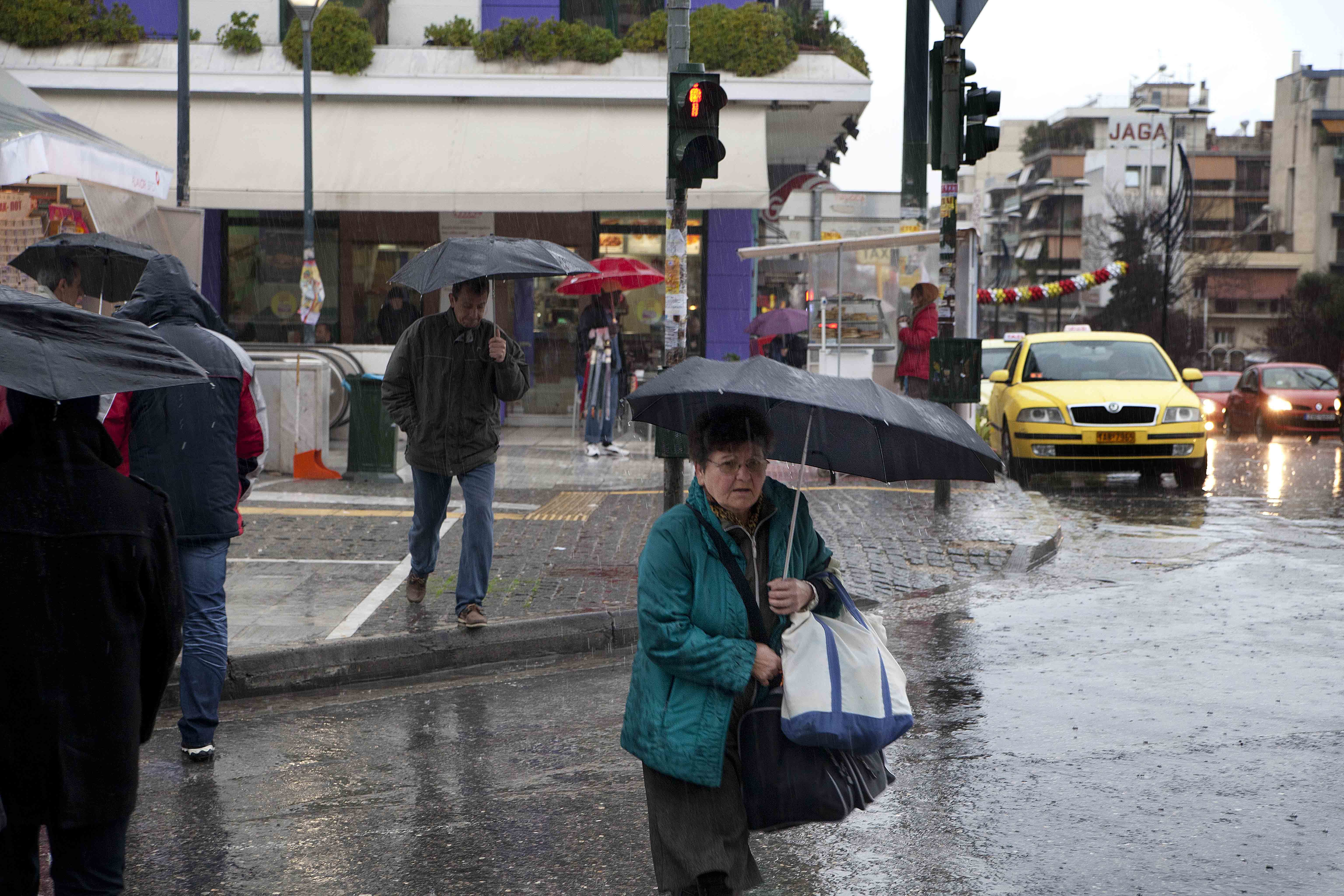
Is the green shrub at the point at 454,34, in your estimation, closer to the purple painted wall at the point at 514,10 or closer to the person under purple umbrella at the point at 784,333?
the purple painted wall at the point at 514,10

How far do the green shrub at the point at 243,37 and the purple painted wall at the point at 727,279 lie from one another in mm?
6379

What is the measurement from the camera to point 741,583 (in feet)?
10.4

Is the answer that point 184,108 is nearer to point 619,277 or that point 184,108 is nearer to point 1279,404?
point 619,277

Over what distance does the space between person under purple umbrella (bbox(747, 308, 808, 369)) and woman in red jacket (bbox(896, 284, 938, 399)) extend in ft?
6.00

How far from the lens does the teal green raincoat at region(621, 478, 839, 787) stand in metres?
3.06

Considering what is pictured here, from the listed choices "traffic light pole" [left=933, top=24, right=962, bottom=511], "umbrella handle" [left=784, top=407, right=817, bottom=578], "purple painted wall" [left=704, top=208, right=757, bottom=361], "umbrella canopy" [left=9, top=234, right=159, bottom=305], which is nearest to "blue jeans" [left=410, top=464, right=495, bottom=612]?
"umbrella canopy" [left=9, top=234, right=159, bottom=305]

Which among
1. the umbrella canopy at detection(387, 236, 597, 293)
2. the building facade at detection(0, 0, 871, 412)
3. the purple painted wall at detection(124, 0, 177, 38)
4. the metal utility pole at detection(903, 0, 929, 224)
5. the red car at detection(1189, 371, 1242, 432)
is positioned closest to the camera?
the umbrella canopy at detection(387, 236, 597, 293)

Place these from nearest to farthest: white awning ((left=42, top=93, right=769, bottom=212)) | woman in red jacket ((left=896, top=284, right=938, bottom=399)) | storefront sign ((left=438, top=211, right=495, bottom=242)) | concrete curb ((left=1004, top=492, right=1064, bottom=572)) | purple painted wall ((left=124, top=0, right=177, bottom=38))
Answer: concrete curb ((left=1004, top=492, right=1064, bottom=572)), woman in red jacket ((left=896, top=284, right=938, bottom=399)), white awning ((left=42, top=93, right=769, bottom=212)), purple painted wall ((left=124, top=0, right=177, bottom=38)), storefront sign ((left=438, top=211, right=495, bottom=242))

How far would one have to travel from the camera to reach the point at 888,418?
3.09 metres

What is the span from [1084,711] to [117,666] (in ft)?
13.6

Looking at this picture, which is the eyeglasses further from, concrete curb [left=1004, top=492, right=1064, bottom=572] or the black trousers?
concrete curb [left=1004, top=492, right=1064, bottom=572]

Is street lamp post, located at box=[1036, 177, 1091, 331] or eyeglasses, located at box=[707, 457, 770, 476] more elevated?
street lamp post, located at box=[1036, 177, 1091, 331]

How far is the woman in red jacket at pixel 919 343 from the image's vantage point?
1416 centimetres

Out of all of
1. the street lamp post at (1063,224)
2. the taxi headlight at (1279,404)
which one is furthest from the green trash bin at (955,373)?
the street lamp post at (1063,224)
